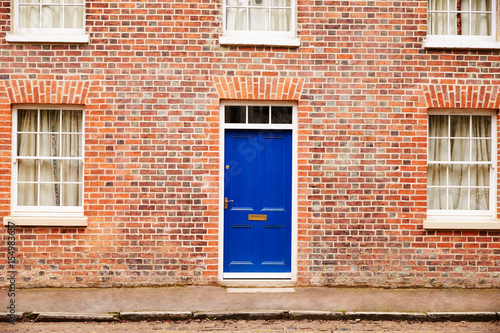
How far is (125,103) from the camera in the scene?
323 inches

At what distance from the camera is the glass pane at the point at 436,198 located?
8.59 meters

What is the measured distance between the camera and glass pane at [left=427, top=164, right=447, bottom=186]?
859cm

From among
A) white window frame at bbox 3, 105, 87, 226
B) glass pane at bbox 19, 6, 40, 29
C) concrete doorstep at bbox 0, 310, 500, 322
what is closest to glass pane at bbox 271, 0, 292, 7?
white window frame at bbox 3, 105, 87, 226

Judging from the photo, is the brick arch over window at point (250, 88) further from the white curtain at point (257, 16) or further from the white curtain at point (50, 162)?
the white curtain at point (50, 162)

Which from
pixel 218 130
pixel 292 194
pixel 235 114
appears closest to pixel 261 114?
pixel 235 114

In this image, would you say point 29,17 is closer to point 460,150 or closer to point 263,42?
point 263,42

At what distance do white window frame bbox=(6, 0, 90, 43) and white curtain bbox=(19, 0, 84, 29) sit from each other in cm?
7

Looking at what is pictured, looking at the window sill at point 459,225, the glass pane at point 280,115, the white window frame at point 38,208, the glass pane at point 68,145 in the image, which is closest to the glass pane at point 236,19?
the glass pane at point 280,115

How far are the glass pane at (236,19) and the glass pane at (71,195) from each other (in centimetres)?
362

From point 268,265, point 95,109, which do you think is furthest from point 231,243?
point 95,109

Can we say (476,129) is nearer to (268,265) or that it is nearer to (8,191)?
(268,265)

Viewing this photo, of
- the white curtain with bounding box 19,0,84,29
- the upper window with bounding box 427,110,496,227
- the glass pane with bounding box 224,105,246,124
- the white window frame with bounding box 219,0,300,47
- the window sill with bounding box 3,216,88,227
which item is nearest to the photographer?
the window sill with bounding box 3,216,88,227

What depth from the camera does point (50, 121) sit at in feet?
27.5

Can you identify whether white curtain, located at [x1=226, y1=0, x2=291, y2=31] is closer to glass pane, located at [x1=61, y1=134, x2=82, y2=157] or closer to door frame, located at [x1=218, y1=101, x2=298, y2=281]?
door frame, located at [x1=218, y1=101, x2=298, y2=281]
